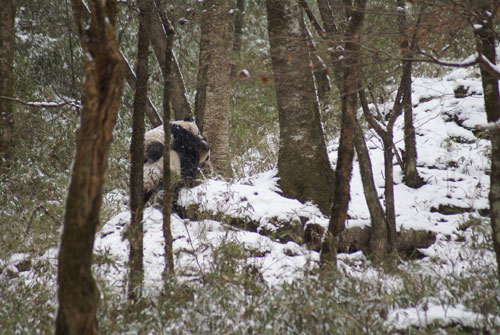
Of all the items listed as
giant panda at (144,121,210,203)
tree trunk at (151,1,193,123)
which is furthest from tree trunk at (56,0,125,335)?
tree trunk at (151,1,193,123)

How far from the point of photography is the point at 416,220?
5559 mm

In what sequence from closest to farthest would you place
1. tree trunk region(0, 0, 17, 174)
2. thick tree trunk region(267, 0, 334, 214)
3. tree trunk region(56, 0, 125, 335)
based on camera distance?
1. tree trunk region(56, 0, 125, 335)
2. thick tree trunk region(267, 0, 334, 214)
3. tree trunk region(0, 0, 17, 174)

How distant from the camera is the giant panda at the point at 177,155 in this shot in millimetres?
5555

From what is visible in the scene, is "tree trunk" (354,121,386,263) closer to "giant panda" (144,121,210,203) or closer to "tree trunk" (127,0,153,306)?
"giant panda" (144,121,210,203)

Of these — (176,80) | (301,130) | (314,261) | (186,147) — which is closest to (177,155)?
(186,147)

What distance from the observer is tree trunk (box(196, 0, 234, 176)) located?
22.2ft

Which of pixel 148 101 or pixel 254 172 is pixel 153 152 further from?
pixel 254 172

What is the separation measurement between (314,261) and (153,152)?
9.26ft

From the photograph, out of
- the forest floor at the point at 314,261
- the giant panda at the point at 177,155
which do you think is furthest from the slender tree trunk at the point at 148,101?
the giant panda at the point at 177,155

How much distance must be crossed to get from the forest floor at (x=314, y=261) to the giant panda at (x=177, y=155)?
0.23 meters

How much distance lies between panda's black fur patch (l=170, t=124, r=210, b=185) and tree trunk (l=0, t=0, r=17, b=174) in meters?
4.24

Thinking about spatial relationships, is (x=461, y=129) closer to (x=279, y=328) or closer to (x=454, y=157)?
(x=454, y=157)

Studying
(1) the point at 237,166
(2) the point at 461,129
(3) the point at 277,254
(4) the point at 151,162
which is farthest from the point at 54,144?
(2) the point at 461,129

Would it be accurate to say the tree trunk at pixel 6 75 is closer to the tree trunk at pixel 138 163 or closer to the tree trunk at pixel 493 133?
the tree trunk at pixel 138 163
